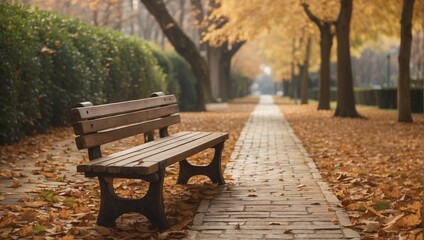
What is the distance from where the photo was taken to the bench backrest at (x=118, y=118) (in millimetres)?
4426

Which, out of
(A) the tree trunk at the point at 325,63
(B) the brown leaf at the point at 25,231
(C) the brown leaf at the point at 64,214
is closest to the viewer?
(B) the brown leaf at the point at 25,231

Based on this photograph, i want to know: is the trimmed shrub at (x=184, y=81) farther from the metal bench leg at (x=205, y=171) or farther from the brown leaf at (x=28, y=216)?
the brown leaf at (x=28, y=216)

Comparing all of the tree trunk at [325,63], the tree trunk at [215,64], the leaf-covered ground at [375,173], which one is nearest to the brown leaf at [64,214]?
the leaf-covered ground at [375,173]

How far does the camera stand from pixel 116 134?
506cm

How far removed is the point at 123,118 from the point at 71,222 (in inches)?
47.1

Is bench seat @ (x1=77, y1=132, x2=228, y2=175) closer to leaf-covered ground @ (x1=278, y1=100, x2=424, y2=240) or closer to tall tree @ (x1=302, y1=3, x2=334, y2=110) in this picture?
leaf-covered ground @ (x1=278, y1=100, x2=424, y2=240)

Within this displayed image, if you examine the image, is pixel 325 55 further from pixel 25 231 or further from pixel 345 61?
pixel 25 231

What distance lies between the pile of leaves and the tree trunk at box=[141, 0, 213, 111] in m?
13.2

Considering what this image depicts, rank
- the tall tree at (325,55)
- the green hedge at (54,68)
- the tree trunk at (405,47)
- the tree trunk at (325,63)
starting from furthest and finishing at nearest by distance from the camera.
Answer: the tree trunk at (325,63) < the tall tree at (325,55) < the tree trunk at (405,47) < the green hedge at (54,68)

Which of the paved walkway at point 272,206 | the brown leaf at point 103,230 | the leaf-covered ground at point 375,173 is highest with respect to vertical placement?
the brown leaf at point 103,230

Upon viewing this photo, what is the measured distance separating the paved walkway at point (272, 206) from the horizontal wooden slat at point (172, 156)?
A: 1.79ft

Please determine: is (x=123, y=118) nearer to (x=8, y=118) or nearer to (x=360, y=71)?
(x=8, y=118)

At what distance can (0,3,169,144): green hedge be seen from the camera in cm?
880

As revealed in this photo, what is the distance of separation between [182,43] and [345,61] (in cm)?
704
